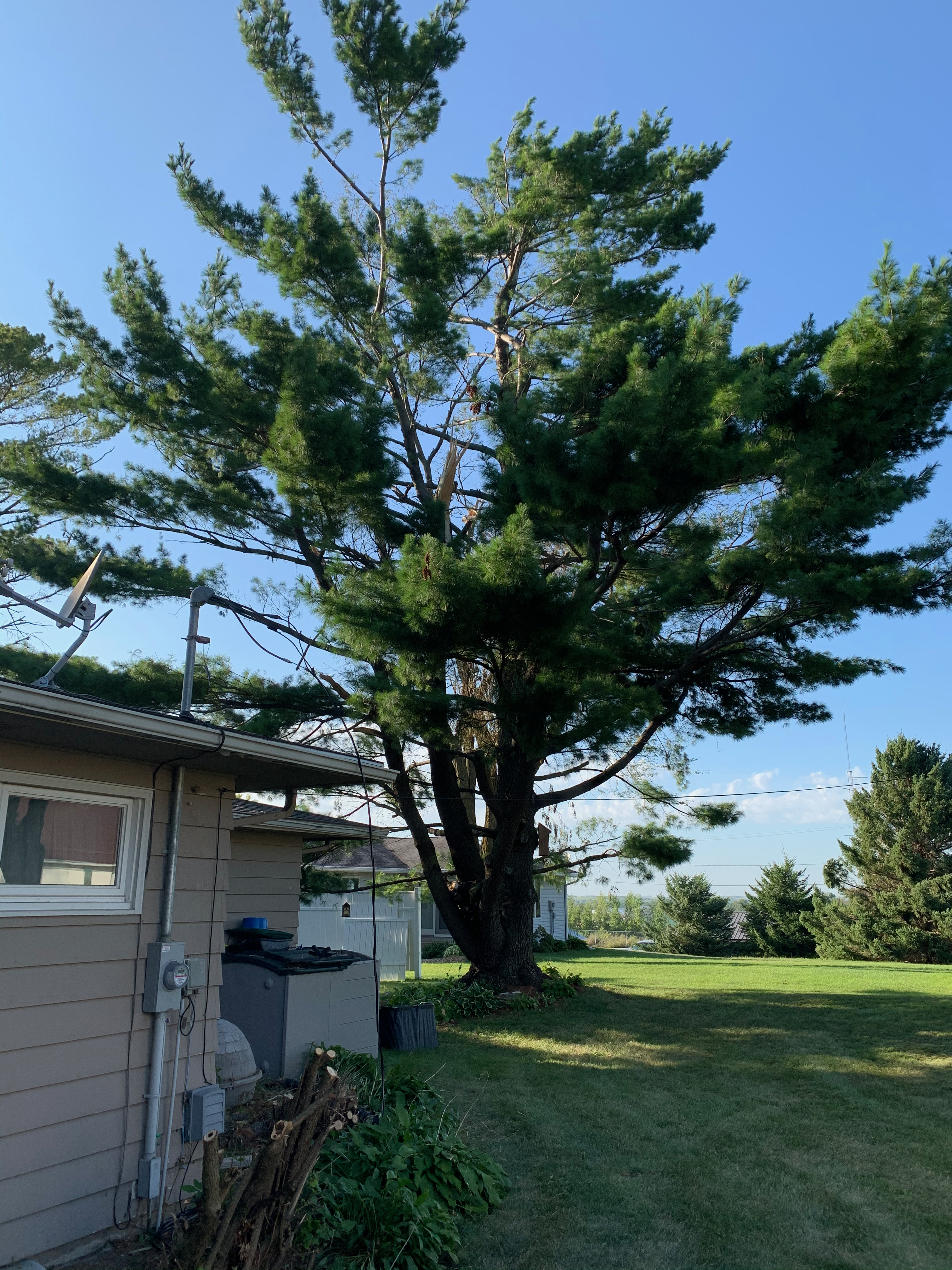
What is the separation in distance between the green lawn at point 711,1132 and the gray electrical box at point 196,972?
6.31 ft

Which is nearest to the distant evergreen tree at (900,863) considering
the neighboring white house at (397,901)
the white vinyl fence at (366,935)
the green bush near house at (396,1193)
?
the neighboring white house at (397,901)

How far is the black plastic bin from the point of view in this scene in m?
8.86

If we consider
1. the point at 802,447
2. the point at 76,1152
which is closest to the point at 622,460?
the point at 802,447

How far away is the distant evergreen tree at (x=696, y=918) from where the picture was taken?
2839 centimetres

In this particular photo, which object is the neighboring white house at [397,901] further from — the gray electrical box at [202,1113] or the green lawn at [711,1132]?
the gray electrical box at [202,1113]

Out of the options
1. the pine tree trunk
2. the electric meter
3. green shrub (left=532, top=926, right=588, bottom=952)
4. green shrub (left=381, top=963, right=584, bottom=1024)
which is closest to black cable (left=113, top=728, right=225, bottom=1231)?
the electric meter

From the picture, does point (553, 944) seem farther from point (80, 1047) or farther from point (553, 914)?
point (80, 1047)

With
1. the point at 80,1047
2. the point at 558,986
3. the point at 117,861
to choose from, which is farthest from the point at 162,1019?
the point at 558,986

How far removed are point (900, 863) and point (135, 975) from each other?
75.1 feet

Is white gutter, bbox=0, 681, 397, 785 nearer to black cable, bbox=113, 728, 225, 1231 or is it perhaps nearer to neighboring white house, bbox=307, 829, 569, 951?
black cable, bbox=113, 728, 225, 1231

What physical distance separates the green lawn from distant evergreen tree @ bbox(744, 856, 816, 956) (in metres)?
15.7

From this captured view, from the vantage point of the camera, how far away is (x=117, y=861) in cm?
455

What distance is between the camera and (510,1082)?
24.8 feet

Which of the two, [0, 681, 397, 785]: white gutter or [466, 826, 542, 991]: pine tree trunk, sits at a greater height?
[0, 681, 397, 785]: white gutter
